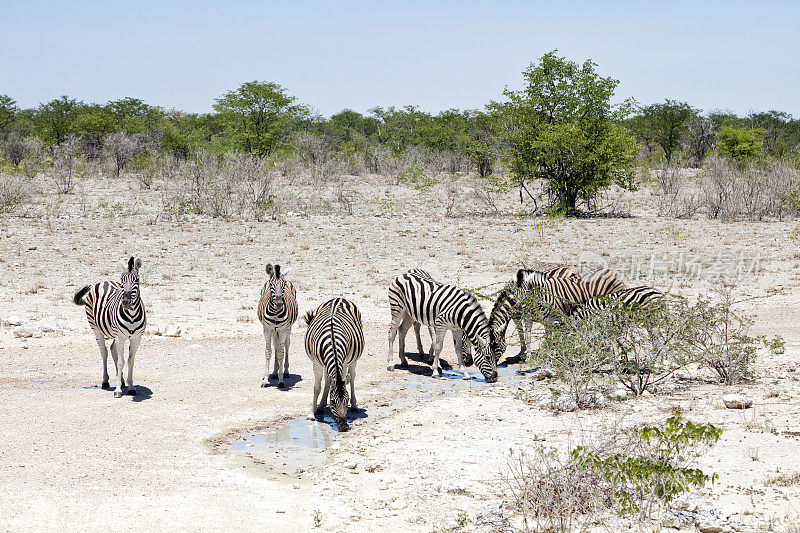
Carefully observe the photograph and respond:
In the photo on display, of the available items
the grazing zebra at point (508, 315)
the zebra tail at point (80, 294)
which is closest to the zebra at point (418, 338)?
the grazing zebra at point (508, 315)

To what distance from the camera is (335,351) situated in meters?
8.01

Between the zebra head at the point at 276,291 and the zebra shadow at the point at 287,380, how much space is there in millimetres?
952

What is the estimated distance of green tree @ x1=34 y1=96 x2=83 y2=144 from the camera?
46.0 metres

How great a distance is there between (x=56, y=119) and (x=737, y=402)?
49.8m

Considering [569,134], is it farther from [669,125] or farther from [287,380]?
[669,125]

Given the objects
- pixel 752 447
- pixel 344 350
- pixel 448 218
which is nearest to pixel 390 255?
pixel 448 218

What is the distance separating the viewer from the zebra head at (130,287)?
885 centimetres

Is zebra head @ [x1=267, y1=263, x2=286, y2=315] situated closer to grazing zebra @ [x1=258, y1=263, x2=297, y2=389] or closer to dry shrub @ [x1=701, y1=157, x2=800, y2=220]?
grazing zebra @ [x1=258, y1=263, x2=297, y2=389]

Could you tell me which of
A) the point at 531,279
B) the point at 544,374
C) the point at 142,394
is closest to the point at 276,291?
the point at 142,394

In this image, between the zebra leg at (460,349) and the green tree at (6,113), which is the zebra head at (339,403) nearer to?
the zebra leg at (460,349)

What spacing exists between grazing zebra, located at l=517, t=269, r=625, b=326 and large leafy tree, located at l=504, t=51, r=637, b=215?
54.7ft

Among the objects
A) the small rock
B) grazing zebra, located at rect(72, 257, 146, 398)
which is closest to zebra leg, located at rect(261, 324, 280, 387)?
grazing zebra, located at rect(72, 257, 146, 398)

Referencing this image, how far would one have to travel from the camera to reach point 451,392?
9953mm

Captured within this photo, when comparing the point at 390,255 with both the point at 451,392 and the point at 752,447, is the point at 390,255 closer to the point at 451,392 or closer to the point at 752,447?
the point at 451,392
